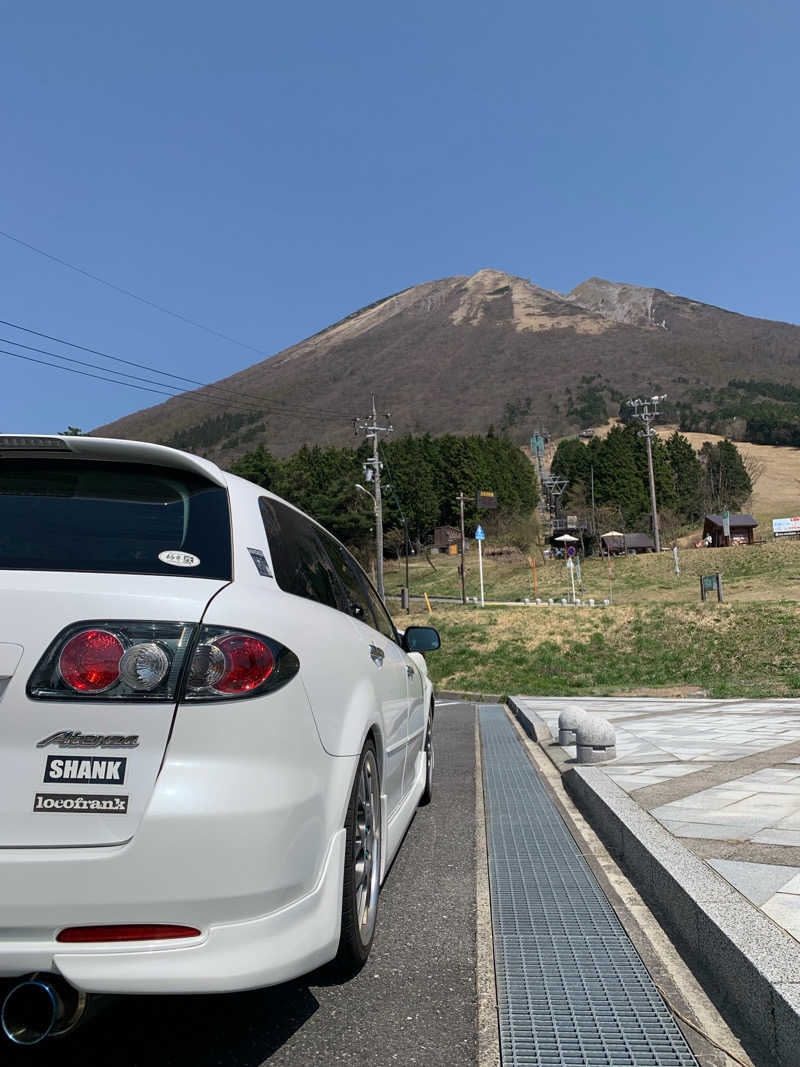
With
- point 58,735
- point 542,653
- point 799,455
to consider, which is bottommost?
point 542,653

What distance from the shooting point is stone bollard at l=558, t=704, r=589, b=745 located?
26.7 ft

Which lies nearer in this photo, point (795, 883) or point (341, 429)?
point (795, 883)

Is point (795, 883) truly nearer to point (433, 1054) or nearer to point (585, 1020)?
point (585, 1020)

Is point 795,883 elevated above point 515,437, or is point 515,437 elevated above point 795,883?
point 515,437

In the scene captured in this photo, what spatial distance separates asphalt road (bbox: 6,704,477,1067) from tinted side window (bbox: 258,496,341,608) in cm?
→ 135

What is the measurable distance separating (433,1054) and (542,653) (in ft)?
80.0

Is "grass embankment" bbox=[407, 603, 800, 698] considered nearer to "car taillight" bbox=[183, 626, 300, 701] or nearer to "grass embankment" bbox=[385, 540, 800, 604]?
"grass embankment" bbox=[385, 540, 800, 604]

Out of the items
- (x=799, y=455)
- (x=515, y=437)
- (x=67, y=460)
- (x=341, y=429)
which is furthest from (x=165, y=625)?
(x=341, y=429)

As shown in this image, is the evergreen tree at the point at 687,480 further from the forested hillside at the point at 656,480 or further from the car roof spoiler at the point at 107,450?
the car roof spoiler at the point at 107,450

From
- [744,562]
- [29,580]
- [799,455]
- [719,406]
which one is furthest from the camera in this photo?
[719,406]

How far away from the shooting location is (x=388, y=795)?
12.3 ft

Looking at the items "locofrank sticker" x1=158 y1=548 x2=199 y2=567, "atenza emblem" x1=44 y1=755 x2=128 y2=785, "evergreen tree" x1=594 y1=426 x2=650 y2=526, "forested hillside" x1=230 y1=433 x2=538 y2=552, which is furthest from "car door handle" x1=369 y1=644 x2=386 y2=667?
"evergreen tree" x1=594 y1=426 x2=650 y2=526

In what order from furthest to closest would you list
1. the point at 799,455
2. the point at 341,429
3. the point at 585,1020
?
the point at 341,429
the point at 799,455
the point at 585,1020

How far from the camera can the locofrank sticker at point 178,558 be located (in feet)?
8.24
